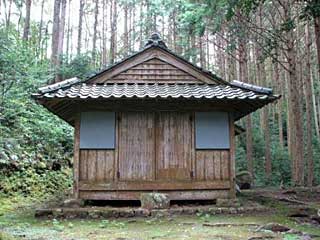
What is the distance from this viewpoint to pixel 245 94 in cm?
901

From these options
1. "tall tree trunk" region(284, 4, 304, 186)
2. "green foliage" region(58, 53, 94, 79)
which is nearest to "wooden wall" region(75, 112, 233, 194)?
"tall tree trunk" region(284, 4, 304, 186)

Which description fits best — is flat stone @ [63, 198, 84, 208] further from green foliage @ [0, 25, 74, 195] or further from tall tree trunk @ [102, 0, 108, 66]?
tall tree trunk @ [102, 0, 108, 66]

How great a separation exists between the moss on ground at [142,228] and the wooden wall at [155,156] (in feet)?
4.42

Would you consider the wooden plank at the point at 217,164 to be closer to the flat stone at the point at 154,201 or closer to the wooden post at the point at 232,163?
the wooden post at the point at 232,163

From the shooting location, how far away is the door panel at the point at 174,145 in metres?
9.23

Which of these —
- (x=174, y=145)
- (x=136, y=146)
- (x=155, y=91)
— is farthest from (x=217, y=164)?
(x=155, y=91)

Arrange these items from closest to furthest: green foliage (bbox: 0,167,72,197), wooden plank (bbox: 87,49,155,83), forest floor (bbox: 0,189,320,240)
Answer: forest floor (bbox: 0,189,320,240), wooden plank (bbox: 87,49,155,83), green foliage (bbox: 0,167,72,197)

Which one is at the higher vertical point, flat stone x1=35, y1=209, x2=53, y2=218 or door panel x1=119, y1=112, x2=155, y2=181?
door panel x1=119, y1=112, x2=155, y2=181

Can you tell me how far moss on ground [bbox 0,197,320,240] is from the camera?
6.06 meters

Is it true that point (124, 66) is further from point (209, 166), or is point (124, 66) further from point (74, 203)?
point (74, 203)

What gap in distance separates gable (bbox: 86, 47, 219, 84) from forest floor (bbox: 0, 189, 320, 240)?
141 inches

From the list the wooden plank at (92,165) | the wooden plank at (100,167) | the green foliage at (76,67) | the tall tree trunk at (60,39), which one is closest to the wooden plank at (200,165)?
the wooden plank at (100,167)

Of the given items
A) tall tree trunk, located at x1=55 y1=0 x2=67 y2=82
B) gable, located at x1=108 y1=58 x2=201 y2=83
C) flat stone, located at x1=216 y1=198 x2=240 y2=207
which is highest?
tall tree trunk, located at x1=55 y1=0 x2=67 y2=82

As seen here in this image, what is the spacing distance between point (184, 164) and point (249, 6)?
146 inches
